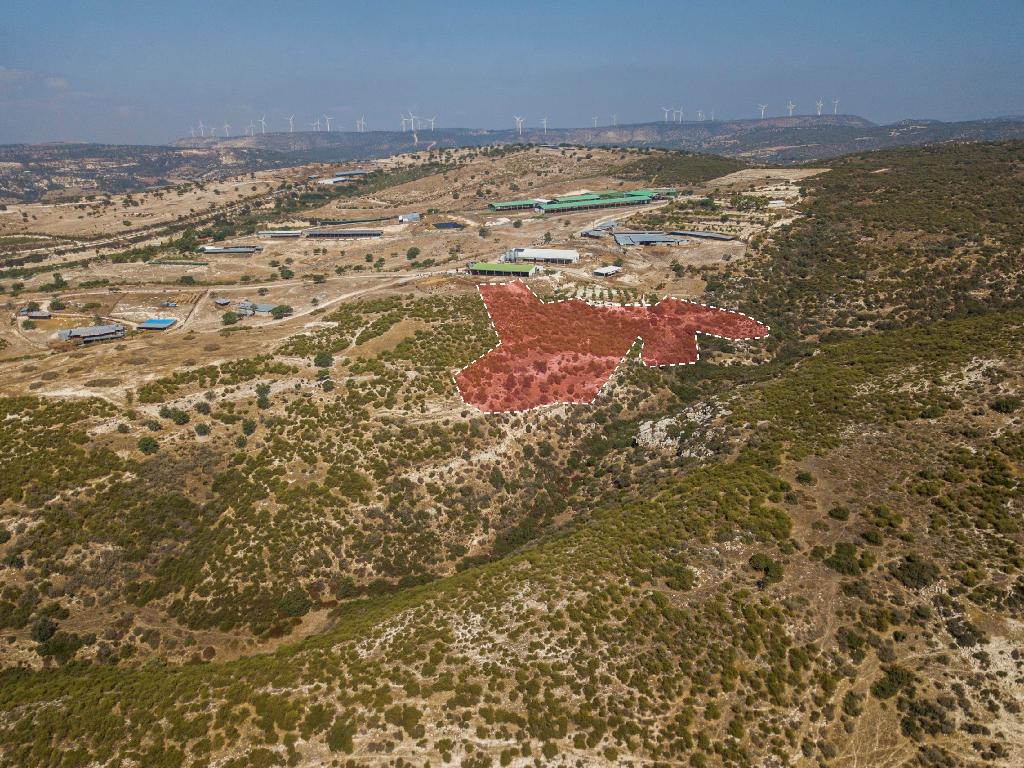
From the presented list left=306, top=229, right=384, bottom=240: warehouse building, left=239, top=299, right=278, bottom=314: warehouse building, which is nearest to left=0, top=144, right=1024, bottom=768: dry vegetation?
left=239, top=299, right=278, bottom=314: warehouse building

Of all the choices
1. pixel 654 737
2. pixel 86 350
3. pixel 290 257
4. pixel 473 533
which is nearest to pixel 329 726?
pixel 654 737

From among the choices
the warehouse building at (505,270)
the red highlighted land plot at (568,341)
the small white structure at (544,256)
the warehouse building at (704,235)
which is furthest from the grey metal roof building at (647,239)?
the red highlighted land plot at (568,341)

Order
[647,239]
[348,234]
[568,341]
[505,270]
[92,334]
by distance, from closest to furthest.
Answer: [568,341] < [92,334] < [505,270] < [647,239] < [348,234]

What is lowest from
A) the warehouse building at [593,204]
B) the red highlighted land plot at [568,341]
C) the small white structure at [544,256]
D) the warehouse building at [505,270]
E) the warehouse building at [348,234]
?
the red highlighted land plot at [568,341]

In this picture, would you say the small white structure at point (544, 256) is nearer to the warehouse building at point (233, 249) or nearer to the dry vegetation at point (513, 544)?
the dry vegetation at point (513, 544)

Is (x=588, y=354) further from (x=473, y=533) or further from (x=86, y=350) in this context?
(x=86, y=350)

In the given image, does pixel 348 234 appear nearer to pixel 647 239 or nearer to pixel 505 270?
pixel 505 270

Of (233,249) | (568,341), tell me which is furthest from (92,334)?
(568,341)

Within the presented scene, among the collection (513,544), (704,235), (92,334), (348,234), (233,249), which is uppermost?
(348,234)
